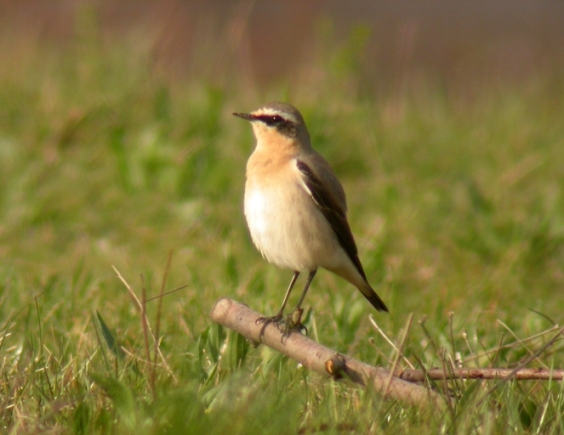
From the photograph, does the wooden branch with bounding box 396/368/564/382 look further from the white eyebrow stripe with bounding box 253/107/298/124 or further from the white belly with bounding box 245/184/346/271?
the white eyebrow stripe with bounding box 253/107/298/124

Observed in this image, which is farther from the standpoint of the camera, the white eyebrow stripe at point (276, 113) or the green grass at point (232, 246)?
the white eyebrow stripe at point (276, 113)

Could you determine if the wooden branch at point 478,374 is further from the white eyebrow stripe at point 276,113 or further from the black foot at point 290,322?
the white eyebrow stripe at point 276,113

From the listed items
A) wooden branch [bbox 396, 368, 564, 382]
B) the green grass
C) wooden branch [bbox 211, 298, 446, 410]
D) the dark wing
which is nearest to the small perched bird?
the dark wing

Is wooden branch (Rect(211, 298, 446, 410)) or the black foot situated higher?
wooden branch (Rect(211, 298, 446, 410))

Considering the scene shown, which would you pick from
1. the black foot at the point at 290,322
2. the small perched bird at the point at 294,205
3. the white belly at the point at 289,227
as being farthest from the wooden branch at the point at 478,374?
the white belly at the point at 289,227

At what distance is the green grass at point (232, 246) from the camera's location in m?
3.64

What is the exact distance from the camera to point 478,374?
385 centimetres

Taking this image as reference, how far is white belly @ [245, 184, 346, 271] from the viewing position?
5242 mm

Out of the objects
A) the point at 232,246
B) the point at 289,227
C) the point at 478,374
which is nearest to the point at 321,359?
the point at 478,374

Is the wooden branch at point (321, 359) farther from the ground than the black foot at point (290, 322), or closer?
farther from the ground

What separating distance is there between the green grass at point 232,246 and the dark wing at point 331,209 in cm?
33

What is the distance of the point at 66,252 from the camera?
7.11 meters

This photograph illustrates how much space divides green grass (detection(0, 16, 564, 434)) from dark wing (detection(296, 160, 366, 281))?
33 cm

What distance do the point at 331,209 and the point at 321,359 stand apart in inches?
69.4
